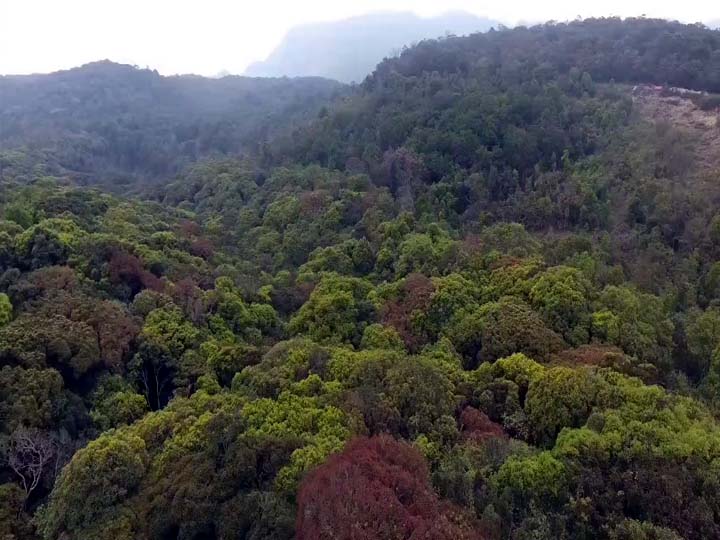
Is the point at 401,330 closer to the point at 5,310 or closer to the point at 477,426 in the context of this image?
the point at 477,426

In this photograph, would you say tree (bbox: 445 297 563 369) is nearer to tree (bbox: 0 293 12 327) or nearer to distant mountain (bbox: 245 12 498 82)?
tree (bbox: 0 293 12 327)

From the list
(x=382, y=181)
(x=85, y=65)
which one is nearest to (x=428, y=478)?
(x=382, y=181)

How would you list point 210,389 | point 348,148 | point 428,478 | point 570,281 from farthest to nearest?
point 348,148, point 570,281, point 210,389, point 428,478

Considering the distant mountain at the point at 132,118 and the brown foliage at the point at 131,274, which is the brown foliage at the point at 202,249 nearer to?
the brown foliage at the point at 131,274

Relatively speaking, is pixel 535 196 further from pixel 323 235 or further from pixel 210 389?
pixel 210 389

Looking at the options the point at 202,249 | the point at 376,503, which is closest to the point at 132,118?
the point at 202,249

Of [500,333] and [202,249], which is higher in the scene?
[500,333]
